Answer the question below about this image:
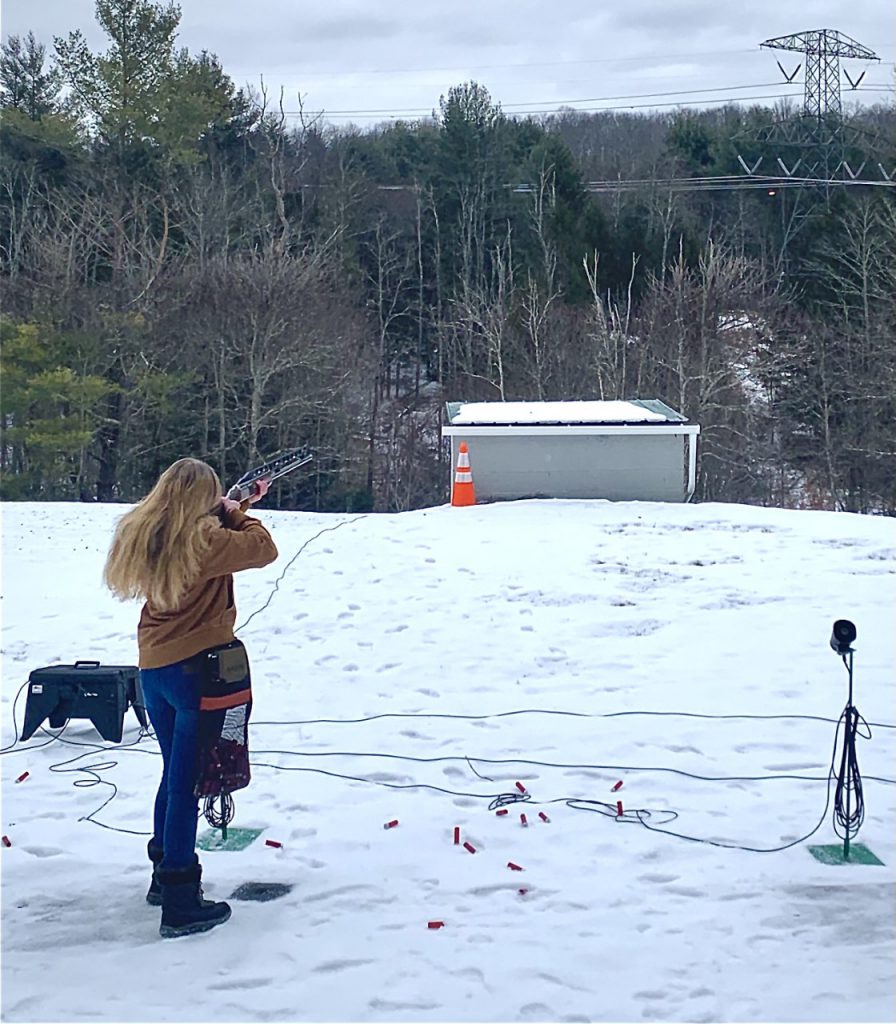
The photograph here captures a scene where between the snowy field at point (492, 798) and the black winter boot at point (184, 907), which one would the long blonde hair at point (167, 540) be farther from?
the snowy field at point (492, 798)

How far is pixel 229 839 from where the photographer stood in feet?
14.6

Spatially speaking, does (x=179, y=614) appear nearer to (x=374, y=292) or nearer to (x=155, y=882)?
(x=155, y=882)

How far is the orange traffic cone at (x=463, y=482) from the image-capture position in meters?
11.4

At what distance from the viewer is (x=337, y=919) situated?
3799 millimetres

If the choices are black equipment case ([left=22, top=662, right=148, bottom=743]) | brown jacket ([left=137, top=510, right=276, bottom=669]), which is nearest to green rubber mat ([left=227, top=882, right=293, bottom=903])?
brown jacket ([left=137, top=510, right=276, bottom=669])

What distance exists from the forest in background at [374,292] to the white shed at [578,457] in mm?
12455

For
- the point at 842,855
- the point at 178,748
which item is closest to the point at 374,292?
the point at 842,855

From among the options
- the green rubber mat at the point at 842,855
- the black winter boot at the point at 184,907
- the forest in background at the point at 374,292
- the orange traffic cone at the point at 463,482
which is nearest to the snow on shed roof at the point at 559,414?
the orange traffic cone at the point at 463,482

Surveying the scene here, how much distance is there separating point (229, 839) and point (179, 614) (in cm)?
109

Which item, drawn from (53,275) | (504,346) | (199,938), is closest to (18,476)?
(53,275)

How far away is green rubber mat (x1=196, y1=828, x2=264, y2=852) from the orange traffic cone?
23.0ft

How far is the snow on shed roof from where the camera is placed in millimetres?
11680

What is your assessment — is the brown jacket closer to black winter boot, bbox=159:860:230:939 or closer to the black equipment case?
black winter boot, bbox=159:860:230:939

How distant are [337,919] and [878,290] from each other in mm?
27859
